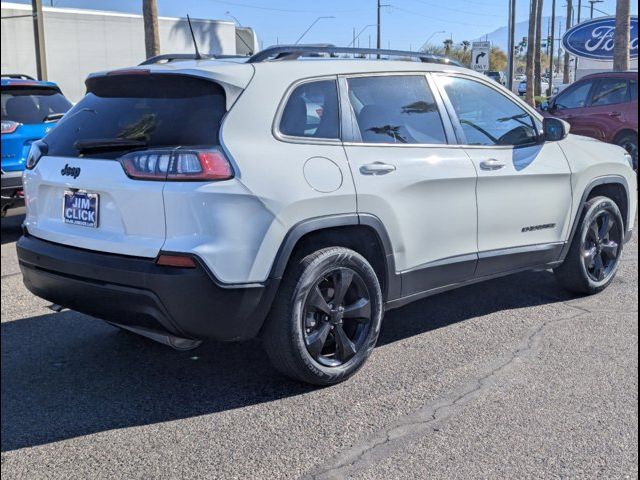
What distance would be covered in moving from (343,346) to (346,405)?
0.37 meters

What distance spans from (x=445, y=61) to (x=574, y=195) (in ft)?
4.63

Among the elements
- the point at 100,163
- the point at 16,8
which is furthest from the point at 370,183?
the point at 16,8

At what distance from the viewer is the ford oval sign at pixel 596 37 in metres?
Result: 19.3

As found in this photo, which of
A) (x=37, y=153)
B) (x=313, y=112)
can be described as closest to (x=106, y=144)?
(x=37, y=153)

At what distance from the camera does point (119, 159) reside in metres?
3.64

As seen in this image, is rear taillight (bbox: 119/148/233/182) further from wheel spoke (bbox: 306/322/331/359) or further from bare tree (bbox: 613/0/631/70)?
bare tree (bbox: 613/0/631/70)

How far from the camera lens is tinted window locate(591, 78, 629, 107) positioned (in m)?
12.2

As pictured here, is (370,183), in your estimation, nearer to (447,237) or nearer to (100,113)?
(447,237)

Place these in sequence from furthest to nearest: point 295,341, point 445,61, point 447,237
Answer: point 445,61 < point 447,237 < point 295,341

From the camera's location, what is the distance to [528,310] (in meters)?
5.39

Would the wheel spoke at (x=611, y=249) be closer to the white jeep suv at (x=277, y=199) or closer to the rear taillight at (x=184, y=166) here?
the white jeep suv at (x=277, y=199)

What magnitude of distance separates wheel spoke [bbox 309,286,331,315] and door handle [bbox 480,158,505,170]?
1.50 meters

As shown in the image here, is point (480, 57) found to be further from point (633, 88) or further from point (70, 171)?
point (70, 171)

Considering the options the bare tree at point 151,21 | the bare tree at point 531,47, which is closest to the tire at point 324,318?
the bare tree at point 151,21
